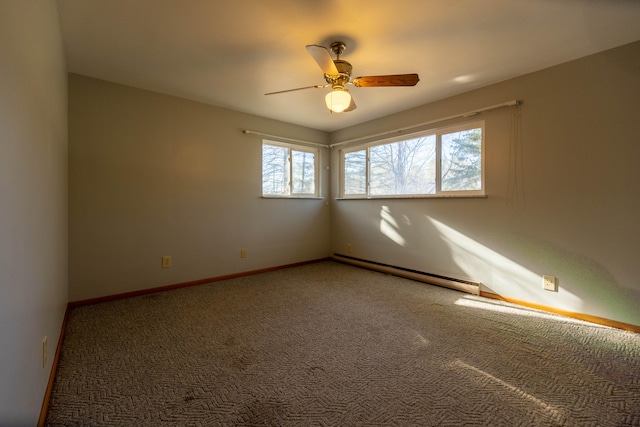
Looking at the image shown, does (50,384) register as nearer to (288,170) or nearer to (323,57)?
(323,57)

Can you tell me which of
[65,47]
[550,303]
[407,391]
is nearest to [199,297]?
[407,391]

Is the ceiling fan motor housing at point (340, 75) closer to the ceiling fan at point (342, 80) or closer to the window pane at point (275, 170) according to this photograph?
the ceiling fan at point (342, 80)

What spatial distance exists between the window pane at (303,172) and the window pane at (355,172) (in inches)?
22.4

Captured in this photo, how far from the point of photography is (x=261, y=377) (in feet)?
5.23

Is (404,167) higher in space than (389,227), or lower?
higher

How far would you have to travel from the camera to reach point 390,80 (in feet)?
7.02

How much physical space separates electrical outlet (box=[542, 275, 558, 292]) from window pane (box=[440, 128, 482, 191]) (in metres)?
1.07

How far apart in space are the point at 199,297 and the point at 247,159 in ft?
6.30

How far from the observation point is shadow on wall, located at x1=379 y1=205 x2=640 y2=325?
229cm

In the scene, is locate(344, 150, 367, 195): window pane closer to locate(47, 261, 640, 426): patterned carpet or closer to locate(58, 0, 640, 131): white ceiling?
locate(58, 0, 640, 131): white ceiling

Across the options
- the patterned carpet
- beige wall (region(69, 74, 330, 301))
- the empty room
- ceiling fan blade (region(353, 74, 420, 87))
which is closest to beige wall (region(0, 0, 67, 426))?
the empty room

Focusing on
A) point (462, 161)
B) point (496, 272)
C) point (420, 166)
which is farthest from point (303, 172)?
point (496, 272)

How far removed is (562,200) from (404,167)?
1.77m

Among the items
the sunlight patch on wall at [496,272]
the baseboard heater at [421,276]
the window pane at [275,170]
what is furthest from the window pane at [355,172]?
the sunlight patch on wall at [496,272]
